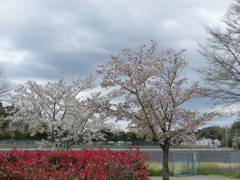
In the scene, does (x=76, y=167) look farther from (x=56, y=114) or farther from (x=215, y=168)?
(x=215, y=168)

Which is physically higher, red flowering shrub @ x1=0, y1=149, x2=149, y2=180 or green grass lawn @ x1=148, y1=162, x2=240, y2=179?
red flowering shrub @ x1=0, y1=149, x2=149, y2=180

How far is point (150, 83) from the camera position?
12.9 meters

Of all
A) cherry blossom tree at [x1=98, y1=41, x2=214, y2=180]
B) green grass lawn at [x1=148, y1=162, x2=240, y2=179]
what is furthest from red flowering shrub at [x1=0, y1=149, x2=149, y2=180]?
green grass lawn at [x1=148, y1=162, x2=240, y2=179]

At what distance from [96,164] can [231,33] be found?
38.9ft

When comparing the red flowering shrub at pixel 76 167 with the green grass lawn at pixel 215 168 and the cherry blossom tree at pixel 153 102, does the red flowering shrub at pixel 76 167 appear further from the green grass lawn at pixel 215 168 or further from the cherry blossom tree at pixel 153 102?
the green grass lawn at pixel 215 168

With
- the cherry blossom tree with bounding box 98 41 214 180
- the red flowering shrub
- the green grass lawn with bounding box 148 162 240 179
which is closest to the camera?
the red flowering shrub

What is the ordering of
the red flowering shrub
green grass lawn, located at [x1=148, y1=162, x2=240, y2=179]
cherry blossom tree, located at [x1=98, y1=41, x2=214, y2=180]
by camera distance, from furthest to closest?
green grass lawn, located at [x1=148, y1=162, x2=240, y2=179] → cherry blossom tree, located at [x1=98, y1=41, x2=214, y2=180] → the red flowering shrub

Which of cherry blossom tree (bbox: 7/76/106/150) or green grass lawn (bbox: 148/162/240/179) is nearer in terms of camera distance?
cherry blossom tree (bbox: 7/76/106/150)

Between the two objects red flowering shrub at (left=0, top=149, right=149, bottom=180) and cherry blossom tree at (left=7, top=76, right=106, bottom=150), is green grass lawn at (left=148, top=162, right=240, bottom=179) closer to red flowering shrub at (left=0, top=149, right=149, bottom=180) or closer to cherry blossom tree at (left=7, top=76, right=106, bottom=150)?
cherry blossom tree at (left=7, top=76, right=106, bottom=150)

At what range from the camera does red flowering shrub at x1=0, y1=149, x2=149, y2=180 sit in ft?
17.5

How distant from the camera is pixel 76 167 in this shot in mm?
6156

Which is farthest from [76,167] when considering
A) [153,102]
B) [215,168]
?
[215,168]

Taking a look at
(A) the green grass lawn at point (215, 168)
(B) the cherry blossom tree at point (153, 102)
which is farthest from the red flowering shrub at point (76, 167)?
(A) the green grass lawn at point (215, 168)

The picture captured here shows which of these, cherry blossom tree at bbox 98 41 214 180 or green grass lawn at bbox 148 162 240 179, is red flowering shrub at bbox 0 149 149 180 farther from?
green grass lawn at bbox 148 162 240 179
